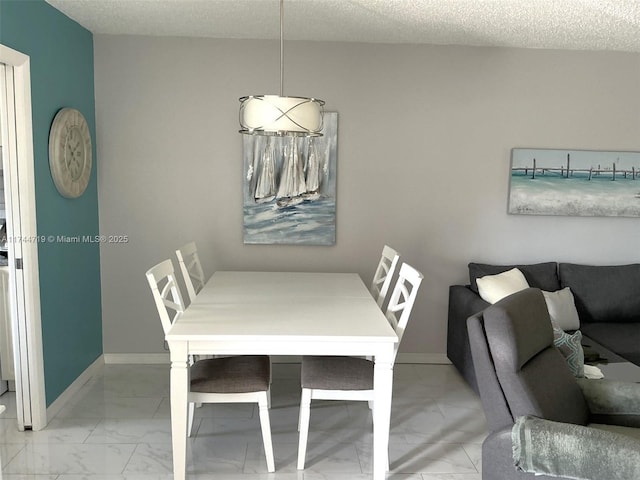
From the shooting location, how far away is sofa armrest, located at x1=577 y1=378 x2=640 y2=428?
215 centimetres

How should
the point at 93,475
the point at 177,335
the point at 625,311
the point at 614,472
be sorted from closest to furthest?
the point at 614,472 < the point at 177,335 < the point at 93,475 < the point at 625,311

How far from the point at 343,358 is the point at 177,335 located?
0.92 metres

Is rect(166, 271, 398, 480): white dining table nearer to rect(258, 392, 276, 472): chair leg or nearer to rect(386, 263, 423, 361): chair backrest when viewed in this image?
rect(386, 263, 423, 361): chair backrest

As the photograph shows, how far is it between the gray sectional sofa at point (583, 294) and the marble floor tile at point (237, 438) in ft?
1.37

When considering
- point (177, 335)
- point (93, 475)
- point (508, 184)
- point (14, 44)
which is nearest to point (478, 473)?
point (177, 335)

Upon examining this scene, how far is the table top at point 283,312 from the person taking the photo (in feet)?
7.46

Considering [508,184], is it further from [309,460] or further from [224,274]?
[309,460]

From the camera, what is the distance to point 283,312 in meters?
2.62

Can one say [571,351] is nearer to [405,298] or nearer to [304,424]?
[405,298]

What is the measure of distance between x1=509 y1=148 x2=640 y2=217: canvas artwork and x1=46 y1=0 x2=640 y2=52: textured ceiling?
2.53ft

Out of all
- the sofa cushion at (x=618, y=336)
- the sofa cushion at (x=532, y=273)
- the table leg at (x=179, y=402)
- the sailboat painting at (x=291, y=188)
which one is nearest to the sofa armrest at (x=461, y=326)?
the sofa cushion at (x=532, y=273)

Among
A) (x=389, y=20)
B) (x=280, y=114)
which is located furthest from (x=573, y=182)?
(x=280, y=114)

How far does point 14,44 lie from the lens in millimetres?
2609

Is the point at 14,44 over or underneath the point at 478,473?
over
